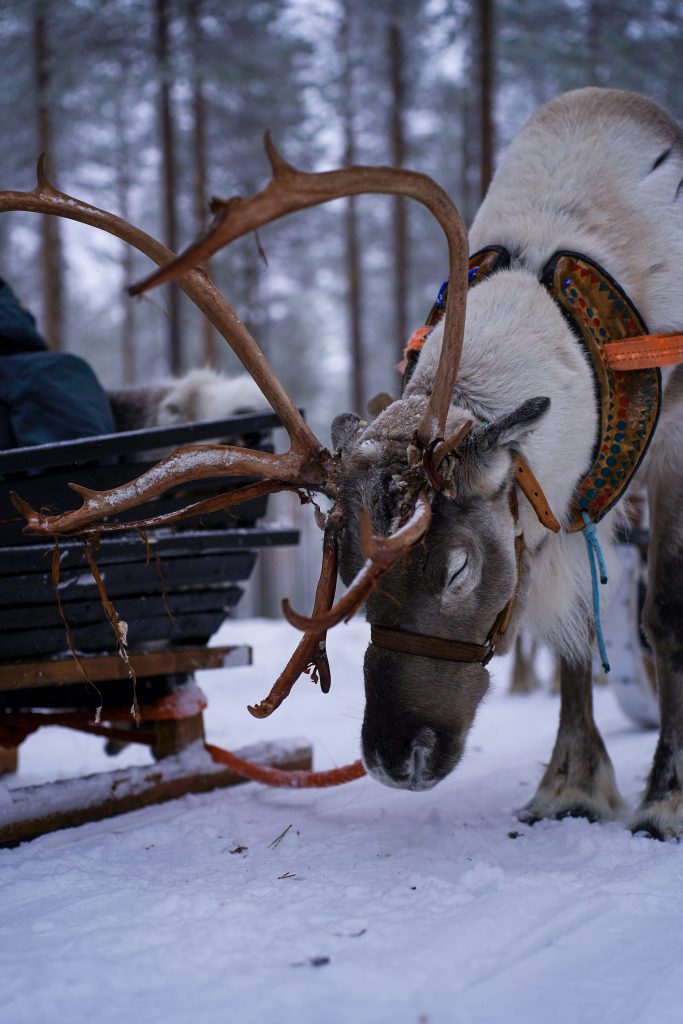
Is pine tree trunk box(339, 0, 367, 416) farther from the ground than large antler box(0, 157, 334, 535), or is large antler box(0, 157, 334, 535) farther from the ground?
pine tree trunk box(339, 0, 367, 416)

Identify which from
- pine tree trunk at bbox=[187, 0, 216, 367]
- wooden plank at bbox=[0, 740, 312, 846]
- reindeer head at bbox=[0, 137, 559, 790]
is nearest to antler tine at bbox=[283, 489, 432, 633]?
reindeer head at bbox=[0, 137, 559, 790]

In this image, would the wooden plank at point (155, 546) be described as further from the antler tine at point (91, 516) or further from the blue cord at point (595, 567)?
the blue cord at point (595, 567)

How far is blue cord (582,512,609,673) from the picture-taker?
9.93ft

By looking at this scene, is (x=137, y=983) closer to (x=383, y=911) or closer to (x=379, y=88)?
(x=383, y=911)

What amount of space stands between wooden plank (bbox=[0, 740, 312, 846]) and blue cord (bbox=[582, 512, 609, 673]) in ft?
4.86

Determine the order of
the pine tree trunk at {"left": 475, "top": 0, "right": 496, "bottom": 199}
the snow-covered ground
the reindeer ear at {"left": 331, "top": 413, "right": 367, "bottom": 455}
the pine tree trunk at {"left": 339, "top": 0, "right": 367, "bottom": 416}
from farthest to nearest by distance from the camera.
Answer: the pine tree trunk at {"left": 339, "top": 0, "right": 367, "bottom": 416}
the pine tree trunk at {"left": 475, "top": 0, "right": 496, "bottom": 199}
the reindeer ear at {"left": 331, "top": 413, "right": 367, "bottom": 455}
the snow-covered ground

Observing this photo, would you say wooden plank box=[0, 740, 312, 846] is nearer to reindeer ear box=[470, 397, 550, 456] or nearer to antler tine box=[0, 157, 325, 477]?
antler tine box=[0, 157, 325, 477]

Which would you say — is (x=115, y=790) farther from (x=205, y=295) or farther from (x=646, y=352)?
(x=646, y=352)

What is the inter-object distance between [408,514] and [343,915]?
101cm

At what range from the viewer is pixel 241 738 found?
5074 millimetres

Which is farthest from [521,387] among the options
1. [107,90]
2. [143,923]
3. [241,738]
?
[107,90]

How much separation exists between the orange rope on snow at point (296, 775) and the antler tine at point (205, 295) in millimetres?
1227

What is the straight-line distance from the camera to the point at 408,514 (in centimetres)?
236

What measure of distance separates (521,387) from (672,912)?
1525mm
